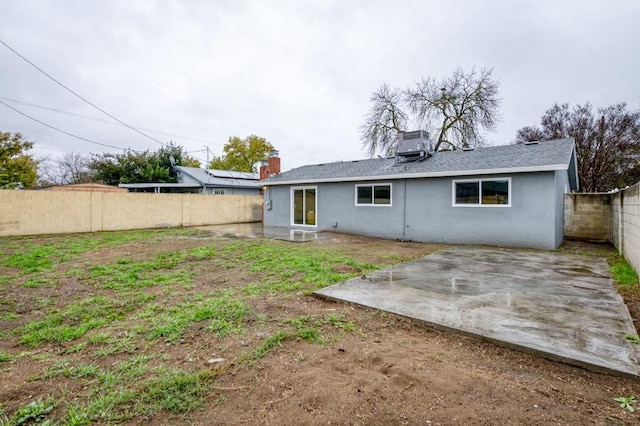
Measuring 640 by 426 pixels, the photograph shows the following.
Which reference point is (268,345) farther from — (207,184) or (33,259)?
(207,184)

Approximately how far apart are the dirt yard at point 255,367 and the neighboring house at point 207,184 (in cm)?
1811

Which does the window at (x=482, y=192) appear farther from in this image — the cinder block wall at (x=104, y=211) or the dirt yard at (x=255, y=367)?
the cinder block wall at (x=104, y=211)

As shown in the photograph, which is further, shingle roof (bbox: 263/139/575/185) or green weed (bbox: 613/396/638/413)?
shingle roof (bbox: 263/139/575/185)

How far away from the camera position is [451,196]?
9648mm

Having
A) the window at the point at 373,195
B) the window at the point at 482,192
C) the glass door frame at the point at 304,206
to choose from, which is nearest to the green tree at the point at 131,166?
the glass door frame at the point at 304,206

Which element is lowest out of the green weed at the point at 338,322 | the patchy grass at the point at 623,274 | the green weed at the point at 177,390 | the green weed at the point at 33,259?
the green weed at the point at 177,390

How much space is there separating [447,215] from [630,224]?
14.0ft

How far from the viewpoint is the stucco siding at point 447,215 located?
819cm

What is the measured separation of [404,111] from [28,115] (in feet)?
76.2

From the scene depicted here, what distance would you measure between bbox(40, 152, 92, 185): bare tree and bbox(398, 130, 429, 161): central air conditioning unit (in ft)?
114

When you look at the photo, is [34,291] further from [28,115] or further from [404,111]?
[404,111]

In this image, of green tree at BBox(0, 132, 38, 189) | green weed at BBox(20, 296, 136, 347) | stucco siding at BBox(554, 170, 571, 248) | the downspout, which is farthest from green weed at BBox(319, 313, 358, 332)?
green tree at BBox(0, 132, 38, 189)

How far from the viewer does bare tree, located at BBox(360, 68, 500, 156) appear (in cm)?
1997

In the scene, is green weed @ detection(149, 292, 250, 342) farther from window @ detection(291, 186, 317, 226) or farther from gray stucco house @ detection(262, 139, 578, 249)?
window @ detection(291, 186, 317, 226)
